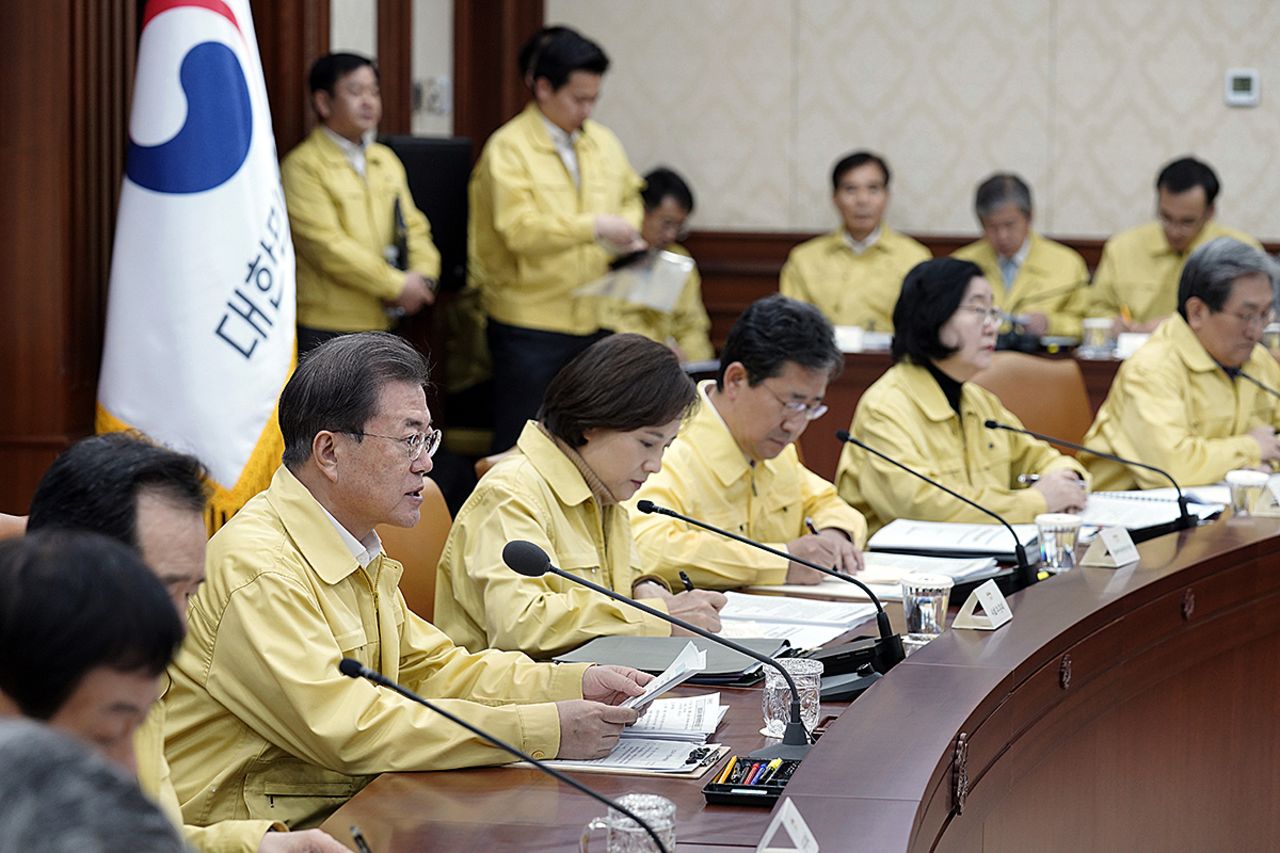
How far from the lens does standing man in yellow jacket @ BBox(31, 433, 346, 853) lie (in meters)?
1.51

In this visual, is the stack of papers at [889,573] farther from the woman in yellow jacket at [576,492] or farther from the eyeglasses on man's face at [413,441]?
the eyeglasses on man's face at [413,441]

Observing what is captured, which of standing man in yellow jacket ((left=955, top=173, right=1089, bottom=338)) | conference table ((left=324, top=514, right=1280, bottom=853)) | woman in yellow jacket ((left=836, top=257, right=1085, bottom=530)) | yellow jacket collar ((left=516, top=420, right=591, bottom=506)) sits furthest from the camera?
standing man in yellow jacket ((left=955, top=173, right=1089, bottom=338))

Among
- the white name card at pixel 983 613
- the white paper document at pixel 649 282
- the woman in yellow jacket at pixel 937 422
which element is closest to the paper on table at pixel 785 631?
the white name card at pixel 983 613

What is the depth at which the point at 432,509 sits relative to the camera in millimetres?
2770

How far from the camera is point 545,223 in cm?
554

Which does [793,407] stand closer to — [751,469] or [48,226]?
[751,469]

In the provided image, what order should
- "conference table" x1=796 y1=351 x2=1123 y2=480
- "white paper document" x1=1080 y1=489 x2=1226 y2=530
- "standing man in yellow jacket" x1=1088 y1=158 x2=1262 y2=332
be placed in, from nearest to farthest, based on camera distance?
"white paper document" x1=1080 y1=489 x2=1226 y2=530
"conference table" x1=796 y1=351 x2=1123 y2=480
"standing man in yellow jacket" x1=1088 y1=158 x2=1262 y2=332

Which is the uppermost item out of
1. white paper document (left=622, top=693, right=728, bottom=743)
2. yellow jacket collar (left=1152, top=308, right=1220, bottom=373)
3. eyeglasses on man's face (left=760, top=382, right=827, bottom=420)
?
yellow jacket collar (left=1152, top=308, right=1220, bottom=373)

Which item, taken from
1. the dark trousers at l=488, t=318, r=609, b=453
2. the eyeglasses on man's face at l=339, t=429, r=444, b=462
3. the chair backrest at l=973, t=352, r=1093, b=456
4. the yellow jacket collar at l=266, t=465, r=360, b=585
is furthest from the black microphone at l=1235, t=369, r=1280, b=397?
the yellow jacket collar at l=266, t=465, r=360, b=585

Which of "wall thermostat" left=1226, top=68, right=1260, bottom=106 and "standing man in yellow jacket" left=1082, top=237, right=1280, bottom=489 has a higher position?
"wall thermostat" left=1226, top=68, right=1260, bottom=106

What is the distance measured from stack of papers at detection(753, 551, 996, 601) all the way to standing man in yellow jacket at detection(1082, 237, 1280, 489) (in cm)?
128

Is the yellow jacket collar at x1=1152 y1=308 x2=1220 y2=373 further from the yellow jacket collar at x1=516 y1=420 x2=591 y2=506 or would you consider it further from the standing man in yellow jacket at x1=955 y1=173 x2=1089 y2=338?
the yellow jacket collar at x1=516 y1=420 x2=591 y2=506

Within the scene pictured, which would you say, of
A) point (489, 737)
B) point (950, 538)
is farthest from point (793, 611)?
point (489, 737)

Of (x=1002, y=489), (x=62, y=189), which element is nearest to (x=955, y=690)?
(x=1002, y=489)
